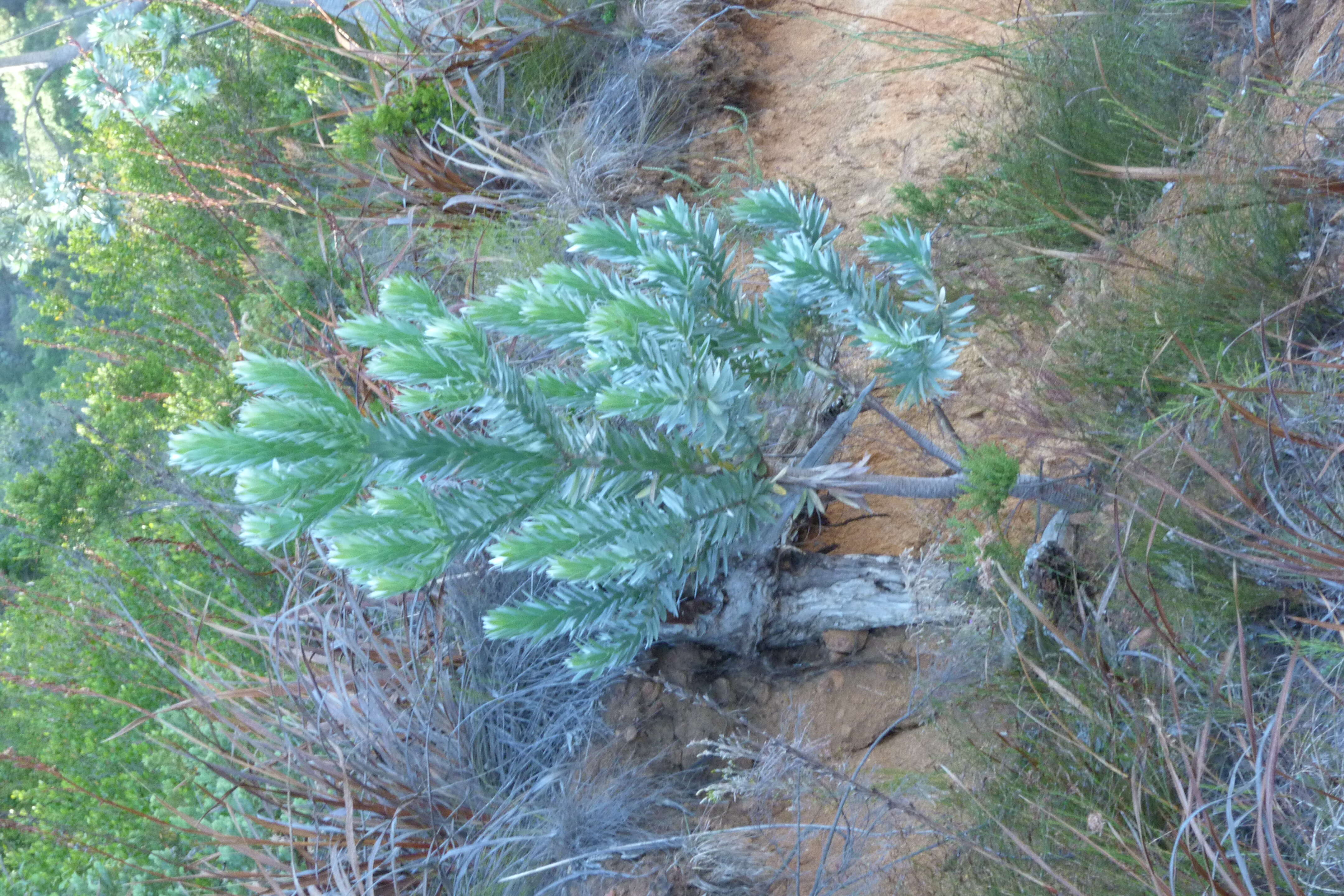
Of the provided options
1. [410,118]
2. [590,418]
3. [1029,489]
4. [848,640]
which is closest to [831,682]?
[848,640]

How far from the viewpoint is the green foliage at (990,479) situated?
1.88m

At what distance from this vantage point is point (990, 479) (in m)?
1.88

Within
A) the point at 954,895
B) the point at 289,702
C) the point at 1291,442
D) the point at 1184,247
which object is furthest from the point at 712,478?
the point at 289,702

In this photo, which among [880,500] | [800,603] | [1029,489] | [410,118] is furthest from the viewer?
[410,118]

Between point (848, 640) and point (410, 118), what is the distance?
3178mm

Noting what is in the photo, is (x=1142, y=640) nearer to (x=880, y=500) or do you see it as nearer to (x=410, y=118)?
(x=880, y=500)

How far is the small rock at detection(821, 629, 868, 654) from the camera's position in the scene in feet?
8.10

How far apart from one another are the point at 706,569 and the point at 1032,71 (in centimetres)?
194

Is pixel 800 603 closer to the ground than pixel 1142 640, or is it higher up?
closer to the ground

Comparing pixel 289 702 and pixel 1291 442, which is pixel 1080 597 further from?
pixel 289 702

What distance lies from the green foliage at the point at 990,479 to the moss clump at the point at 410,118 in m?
3.10

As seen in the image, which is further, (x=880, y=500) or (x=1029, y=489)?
(x=880, y=500)

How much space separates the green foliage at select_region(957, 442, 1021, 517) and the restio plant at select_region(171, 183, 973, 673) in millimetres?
220

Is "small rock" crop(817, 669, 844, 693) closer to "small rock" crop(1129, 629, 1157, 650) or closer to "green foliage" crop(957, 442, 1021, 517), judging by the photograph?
"green foliage" crop(957, 442, 1021, 517)
